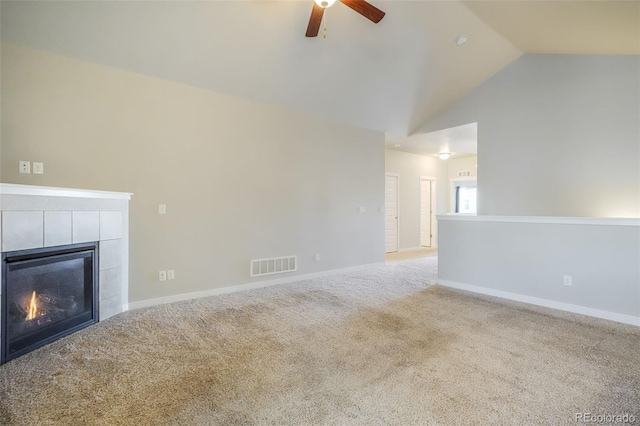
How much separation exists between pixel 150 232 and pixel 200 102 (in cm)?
177

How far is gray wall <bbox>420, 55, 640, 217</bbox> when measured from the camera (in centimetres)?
385

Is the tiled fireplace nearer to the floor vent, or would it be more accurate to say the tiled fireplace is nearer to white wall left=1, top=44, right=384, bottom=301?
white wall left=1, top=44, right=384, bottom=301

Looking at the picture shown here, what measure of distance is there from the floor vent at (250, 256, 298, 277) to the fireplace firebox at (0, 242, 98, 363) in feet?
6.17

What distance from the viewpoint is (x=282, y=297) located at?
381 centimetres

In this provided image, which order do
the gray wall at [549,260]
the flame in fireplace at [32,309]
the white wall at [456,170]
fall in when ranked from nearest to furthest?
the flame in fireplace at [32,309], the gray wall at [549,260], the white wall at [456,170]

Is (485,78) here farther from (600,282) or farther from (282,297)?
(282,297)

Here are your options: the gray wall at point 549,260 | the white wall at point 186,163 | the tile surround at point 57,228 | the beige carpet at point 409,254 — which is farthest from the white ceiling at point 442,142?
the tile surround at point 57,228

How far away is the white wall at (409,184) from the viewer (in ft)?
25.7

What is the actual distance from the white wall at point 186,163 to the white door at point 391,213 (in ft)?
8.22

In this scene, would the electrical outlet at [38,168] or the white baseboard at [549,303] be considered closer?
the electrical outlet at [38,168]

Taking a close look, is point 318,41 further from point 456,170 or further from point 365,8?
point 456,170

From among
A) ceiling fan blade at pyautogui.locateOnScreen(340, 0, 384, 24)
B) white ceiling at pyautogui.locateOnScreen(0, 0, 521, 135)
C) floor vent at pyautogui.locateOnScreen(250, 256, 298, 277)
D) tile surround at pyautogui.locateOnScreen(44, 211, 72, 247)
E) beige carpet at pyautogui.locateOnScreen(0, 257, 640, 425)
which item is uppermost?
white ceiling at pyautogui.locateOnScreen(0, 0, 521, 135)

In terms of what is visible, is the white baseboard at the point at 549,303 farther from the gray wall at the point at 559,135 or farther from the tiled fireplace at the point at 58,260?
the tiled fireplace at the point at 58,260

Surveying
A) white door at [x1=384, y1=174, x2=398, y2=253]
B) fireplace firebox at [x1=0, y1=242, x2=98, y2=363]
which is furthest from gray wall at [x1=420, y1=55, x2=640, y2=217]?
fireplace firebox at [x1=0, y1=242, x2=98, y2=363]
